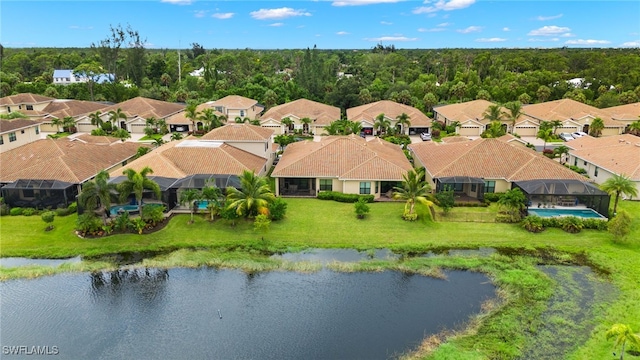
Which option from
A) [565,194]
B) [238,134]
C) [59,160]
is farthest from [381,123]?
[59,160]

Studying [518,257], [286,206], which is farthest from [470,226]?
[286,206]

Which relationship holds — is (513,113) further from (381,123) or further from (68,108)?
(68,108)

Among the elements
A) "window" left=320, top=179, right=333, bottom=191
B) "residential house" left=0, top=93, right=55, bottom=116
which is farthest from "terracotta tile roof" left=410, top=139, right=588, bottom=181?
"residential house" left=0, top=93, right=55, bottom=116

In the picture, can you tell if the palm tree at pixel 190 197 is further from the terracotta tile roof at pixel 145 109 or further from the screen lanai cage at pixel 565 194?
the terracotta tile roof at pixel 145 109

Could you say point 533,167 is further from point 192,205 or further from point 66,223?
point 66,223

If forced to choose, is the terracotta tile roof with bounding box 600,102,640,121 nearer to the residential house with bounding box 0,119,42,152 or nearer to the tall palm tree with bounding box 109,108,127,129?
the tall palm tree with bounding box 109,108,127,129

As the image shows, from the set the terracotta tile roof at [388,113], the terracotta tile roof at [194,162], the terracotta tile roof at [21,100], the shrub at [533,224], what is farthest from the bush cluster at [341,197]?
the terracotta tile roof at [21,100]
